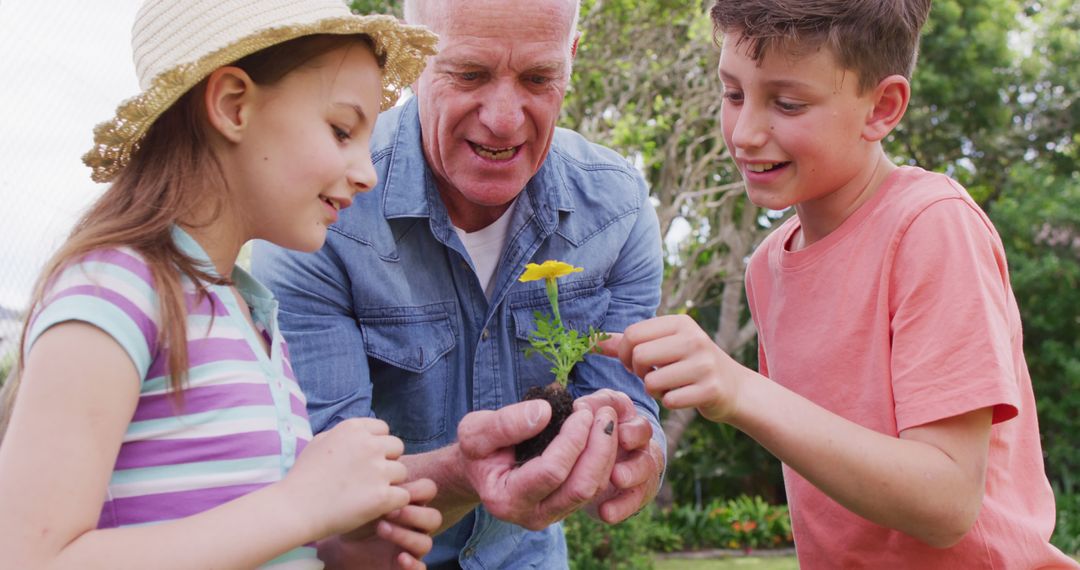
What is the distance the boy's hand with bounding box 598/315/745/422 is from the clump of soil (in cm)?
26

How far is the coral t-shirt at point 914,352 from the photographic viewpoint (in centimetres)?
209

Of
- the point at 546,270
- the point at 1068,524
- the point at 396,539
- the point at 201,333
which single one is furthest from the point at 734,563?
the point at 201,333

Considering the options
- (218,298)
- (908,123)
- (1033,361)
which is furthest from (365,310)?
(908,123)

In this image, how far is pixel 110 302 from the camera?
1.62 metres

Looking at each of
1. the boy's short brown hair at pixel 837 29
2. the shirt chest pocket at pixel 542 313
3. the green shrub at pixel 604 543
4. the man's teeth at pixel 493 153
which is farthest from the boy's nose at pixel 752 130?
the green shrub at pixel 604 543

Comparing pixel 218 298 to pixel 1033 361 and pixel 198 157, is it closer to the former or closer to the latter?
pixel 198 157

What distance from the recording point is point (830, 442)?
2.06 metres

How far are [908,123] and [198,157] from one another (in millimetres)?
11086

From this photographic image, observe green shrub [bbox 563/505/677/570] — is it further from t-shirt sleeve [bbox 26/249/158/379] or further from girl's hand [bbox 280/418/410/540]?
t-shirt sleeve [bbox 26/249/158/379]

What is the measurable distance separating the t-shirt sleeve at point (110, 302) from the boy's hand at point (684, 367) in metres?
0.96

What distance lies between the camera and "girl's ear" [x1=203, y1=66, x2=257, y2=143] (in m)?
1.88

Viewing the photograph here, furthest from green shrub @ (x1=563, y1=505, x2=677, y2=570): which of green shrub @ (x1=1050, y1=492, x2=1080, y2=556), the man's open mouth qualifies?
the man's open mouth

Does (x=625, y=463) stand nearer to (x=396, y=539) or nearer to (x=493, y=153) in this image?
(x=396, y=539)

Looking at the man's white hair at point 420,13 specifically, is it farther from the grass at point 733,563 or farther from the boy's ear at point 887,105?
the grass at point 733,563
